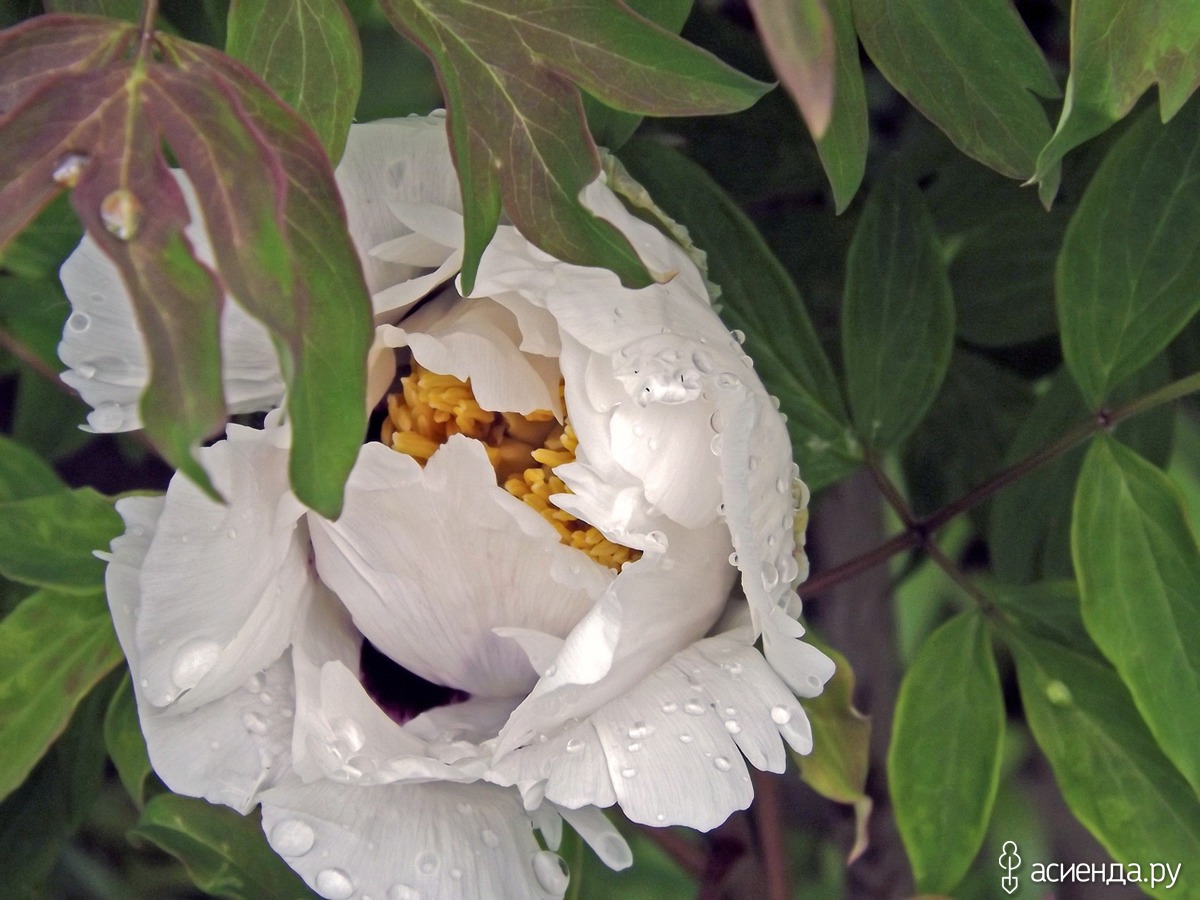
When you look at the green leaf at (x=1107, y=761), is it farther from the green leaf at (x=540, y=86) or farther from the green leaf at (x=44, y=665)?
the green leaf at (x=44, y=665)

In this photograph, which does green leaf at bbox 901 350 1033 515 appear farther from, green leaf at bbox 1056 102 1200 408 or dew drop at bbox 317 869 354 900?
dew drop at bbox 317 869 354 900

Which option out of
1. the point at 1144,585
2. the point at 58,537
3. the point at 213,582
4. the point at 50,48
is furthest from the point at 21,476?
the point at 1144,585

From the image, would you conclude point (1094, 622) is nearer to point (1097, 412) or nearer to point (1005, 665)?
point (1097, 412)

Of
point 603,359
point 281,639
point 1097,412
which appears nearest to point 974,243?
point 1097,412

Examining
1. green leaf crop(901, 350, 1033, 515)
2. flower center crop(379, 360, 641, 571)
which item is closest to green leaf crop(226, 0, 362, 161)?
flower center crop(379, 360, 641, 571)

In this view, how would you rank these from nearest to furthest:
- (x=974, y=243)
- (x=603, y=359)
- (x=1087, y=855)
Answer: (x=603, y=359) < (x=974, y=243) < (x=1087, y=855)

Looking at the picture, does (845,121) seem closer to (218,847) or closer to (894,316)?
(894,316)
